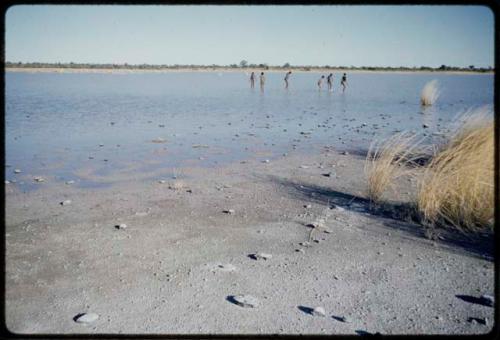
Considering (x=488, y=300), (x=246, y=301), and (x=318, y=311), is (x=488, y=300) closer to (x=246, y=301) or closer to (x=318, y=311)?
(x=318, y=311)

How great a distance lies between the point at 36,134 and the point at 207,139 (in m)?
4.55

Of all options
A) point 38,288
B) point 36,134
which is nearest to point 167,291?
point 38,288

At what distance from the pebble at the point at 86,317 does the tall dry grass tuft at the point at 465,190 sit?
3467 millimetres

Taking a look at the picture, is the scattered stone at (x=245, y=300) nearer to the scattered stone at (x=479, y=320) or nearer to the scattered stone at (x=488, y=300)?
the scattered stone at (x=479, y=320)

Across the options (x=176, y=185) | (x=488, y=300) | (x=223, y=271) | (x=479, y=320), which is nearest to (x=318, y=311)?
(x=223, y=271)

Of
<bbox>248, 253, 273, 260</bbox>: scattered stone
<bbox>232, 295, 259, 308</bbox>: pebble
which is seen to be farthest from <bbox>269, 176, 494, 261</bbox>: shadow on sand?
<bbox>232, 295, 259, 308</bbox>: pebble

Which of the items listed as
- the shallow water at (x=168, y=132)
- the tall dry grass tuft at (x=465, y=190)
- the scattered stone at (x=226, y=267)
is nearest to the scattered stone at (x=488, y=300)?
the tall dry grass tuft at (x=465, y=190)

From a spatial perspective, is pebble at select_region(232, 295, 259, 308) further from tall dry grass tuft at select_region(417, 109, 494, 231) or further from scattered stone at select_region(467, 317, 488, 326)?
tall dry grass tuft at select_region(417, 109, 494, 231)

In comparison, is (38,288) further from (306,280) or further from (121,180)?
(121,180)

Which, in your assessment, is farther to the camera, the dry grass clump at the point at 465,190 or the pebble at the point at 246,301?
the dry grass clump at the point at 465,190

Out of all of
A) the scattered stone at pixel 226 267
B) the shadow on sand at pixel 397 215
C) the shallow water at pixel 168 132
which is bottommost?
the scattered stone at pixel 226 267

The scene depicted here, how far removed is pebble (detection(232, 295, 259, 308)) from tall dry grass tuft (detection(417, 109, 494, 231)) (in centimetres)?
241

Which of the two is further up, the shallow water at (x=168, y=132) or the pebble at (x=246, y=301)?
the shallow water at (x=168, y=132)

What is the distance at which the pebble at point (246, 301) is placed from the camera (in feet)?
9.32
